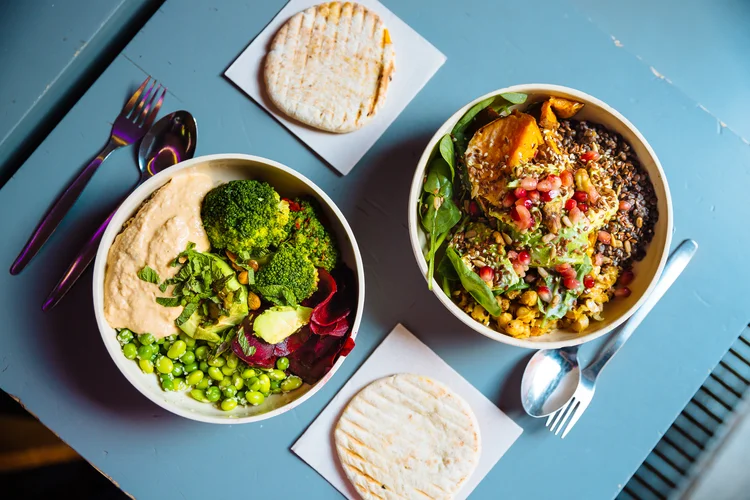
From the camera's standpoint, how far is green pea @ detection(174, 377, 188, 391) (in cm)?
217

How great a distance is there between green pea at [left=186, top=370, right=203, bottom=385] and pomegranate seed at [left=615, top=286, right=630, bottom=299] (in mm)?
1587

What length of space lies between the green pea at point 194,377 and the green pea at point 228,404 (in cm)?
13

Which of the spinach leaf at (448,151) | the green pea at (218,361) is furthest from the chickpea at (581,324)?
the green pea at (218,361)

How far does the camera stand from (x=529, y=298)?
2105mm

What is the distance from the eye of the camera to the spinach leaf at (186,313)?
2086 mm

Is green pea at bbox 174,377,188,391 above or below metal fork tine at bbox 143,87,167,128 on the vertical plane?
below

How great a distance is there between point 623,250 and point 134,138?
1949 millimetres

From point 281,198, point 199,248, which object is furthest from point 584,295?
point 199,248

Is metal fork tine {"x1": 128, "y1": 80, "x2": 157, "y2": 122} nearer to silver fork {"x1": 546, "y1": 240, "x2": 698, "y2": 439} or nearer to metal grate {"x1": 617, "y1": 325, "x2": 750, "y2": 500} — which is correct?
silver fork {"x1": 546, "y1": 240, "x2": 698, "y2": 439}

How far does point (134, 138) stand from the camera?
234cm

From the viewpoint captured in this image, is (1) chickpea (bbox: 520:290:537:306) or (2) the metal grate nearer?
(1) chickpea (bbox: 520:290:537:306)

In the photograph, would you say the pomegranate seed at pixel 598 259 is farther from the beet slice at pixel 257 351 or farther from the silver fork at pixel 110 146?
the silver fork at pixel 110 146

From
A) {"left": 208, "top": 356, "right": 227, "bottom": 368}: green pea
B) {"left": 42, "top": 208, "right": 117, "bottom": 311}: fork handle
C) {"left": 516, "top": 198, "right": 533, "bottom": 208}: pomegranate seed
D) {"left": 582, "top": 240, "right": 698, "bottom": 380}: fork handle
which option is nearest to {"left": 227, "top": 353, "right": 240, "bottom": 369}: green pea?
{"left": 208, "top": 356, "right": 227, "bottom": 368}: green pea

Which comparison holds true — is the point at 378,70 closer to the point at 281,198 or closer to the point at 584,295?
the point at 281,198
